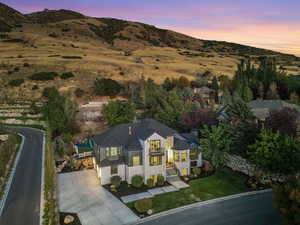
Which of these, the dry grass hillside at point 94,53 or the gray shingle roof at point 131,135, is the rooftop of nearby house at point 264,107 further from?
the dry grass hillside at point 94,53

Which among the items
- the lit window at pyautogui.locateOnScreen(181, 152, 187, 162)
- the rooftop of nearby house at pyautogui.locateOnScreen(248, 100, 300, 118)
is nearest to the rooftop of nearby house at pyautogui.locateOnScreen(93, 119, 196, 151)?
the lit window at pyautogui.locateOnScreen(181, 152, 187, 162)

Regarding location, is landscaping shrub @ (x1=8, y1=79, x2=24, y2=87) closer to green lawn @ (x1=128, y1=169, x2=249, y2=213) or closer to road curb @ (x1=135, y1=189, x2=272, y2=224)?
green lawn @ (x1=128, y1=169, x2=249, y2=213)

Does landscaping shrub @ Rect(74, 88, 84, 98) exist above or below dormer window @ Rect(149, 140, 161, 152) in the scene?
above

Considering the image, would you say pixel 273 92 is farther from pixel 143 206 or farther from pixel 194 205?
pixel 143 206

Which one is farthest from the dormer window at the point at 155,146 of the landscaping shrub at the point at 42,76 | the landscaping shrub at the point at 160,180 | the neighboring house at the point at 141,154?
the landscaping shrub at the point at 42,76

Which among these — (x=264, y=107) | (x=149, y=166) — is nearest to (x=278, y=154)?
(x=149, y=166)

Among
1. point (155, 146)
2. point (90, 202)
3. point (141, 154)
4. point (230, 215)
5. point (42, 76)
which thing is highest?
point (42, 76)
